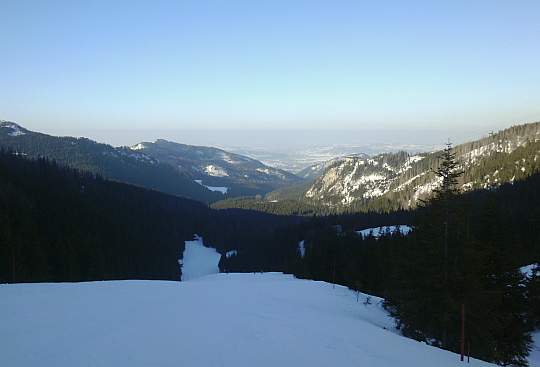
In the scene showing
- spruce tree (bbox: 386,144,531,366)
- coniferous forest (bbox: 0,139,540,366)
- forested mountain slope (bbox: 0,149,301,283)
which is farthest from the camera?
forested mountain slope (bbox: 0,149,301,283)

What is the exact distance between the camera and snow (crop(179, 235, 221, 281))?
98894 mm

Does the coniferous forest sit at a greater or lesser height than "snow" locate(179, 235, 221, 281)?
greater

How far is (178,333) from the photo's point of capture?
10414mm

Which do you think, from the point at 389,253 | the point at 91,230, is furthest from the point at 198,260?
the point at 389,253

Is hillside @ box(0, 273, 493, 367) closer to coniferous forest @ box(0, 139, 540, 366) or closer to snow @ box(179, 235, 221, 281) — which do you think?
coniferous forest @ box(0, 139, 540, 366)

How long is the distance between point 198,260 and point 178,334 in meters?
110

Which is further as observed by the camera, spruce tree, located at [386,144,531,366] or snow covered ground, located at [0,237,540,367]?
spruce tree, located at [386,144,531,366]

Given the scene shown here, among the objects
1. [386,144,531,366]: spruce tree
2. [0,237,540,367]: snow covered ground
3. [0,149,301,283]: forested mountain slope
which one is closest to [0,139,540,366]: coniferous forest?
[386,144,531,366]: spruce tree

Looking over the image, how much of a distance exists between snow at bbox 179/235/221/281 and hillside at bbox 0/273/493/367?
257ft

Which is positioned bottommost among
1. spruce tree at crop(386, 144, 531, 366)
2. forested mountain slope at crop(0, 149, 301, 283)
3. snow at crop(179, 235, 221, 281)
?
snow at crop(179, 235, 221, 281)

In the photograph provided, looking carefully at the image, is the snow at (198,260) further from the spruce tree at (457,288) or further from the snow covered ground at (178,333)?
the spruce tree at (457,288)

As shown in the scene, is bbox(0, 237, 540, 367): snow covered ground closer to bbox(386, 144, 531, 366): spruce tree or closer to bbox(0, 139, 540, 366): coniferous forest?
bbox(386, 144, 531, 366): spruce tree

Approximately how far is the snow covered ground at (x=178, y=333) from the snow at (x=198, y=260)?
78211 millimetres

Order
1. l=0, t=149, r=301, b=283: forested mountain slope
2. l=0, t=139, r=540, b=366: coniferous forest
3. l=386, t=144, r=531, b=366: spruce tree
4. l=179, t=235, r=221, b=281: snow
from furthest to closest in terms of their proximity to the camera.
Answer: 1. l=179, t=235, r=221, b=281: snow
2. l=0, t=149, r=301, b=283: forested mountain slope
3. l=0, t=139, r=540, b=366: coniferous forest
4. l=386, t=144, r=531, b=366: spruce tree
